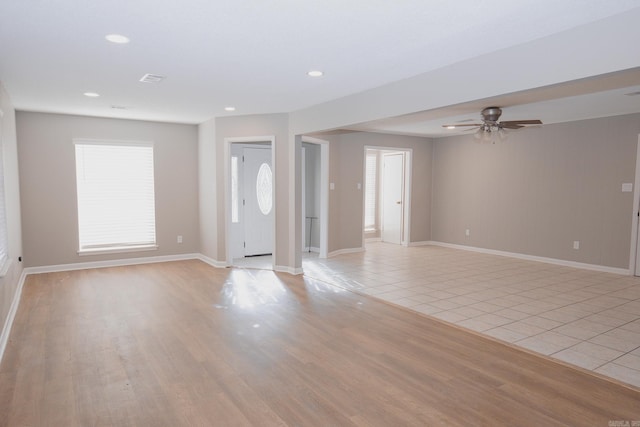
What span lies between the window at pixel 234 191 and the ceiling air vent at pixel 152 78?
9.41 ft

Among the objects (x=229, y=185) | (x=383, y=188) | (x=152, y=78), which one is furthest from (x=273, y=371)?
(x=383, y=188)

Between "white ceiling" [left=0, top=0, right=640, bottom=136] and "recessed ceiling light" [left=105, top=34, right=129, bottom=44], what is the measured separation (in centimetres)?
4

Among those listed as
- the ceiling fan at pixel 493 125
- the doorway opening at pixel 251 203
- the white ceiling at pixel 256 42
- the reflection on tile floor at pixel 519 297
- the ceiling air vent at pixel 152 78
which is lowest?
the reflection on tile floor at pixel 519 297

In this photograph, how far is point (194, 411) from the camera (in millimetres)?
2463

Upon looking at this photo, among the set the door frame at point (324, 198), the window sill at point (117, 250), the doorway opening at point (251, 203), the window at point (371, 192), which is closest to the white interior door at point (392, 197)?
the window at point (371, 192)

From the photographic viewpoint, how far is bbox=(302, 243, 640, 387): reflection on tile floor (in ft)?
11.3

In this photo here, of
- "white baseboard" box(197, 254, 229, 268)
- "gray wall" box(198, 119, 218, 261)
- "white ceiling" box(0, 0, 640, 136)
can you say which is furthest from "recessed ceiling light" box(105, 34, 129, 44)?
"white baseboard" box(197, 254, 229, 268)

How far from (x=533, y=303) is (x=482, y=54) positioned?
117 inches

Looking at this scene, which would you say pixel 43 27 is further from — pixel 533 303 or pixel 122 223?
pixel 533 303

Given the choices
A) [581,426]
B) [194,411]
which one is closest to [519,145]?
[581,426]

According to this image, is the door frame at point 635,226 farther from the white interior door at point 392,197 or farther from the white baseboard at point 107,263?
the white baseboard at point 107,263

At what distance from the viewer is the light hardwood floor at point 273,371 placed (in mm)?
2441

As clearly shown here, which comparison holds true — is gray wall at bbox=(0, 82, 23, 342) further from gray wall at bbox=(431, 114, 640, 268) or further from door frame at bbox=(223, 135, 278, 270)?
gray wall at bbox=(431, 114, 640, 268)

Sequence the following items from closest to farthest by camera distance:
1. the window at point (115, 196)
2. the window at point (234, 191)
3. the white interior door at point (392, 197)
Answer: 1. the window at point (115, 196)
2. the window at point (234, 191)
3. the white interior door at point (392, 197)
